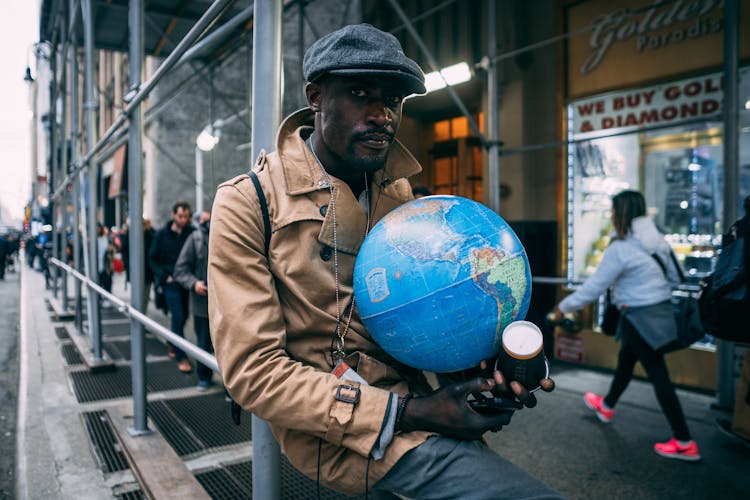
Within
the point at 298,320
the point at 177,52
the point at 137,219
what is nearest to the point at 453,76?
the point at 137,219

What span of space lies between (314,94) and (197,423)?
12.5ft

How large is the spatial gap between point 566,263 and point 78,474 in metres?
5.32

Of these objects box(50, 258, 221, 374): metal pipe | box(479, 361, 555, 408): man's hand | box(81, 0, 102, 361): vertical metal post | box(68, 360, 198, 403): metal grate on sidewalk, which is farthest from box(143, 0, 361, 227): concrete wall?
box(479, 361, 555, 408): man's hand

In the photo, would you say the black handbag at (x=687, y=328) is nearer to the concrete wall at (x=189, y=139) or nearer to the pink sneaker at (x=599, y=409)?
the pink sneaker at (x=599, y=409)

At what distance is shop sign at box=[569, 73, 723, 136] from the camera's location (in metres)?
5.49

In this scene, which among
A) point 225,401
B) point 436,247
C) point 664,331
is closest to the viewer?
point 436,247

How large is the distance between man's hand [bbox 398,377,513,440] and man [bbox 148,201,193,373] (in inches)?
225

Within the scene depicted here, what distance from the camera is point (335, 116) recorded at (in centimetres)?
151

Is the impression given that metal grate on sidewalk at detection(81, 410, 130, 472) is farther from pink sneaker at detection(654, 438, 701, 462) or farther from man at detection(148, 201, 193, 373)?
pink sneaker at detection(654, 438, 701, 462)

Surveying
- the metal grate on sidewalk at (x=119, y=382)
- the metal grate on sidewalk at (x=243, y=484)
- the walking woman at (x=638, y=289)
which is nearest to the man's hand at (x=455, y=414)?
the metal grate on sidewalk at (x=243, y=484)

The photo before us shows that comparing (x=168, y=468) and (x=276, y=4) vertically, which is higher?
(x=276, y=4)

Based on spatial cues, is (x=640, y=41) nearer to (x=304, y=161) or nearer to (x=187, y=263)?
(x=187, y=263)

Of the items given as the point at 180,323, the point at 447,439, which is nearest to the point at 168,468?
the point at 447,439

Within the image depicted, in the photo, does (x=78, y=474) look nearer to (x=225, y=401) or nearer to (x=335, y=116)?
(x=225, y=401)
